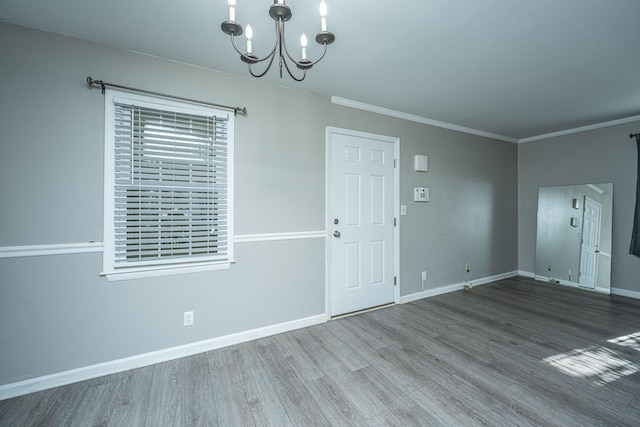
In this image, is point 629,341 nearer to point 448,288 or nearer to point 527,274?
point 448,288

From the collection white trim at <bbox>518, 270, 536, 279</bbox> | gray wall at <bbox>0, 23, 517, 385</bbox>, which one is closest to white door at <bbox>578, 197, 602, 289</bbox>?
white trim at <bbox>518, 270, 536, 279</bbox>

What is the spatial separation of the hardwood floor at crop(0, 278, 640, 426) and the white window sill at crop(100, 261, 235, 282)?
74cm

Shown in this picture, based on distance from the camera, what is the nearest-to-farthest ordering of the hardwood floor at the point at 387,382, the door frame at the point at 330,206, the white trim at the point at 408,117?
the hardwood floor at the point at 387,382 < the door frame at the point at 330,206 < the white trim at the point at 408,117

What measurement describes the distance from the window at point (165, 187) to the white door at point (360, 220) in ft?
3.88

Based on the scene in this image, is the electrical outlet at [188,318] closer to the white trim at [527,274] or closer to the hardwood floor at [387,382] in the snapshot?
the hardwood floor at [387,382]

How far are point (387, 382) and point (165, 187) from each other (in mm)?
2321

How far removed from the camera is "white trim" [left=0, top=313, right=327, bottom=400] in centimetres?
176

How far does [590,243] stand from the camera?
3914 millimetres

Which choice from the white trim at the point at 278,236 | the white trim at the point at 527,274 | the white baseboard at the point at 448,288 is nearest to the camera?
the white trim at the point at 278,236

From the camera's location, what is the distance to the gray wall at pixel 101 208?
1771 mm

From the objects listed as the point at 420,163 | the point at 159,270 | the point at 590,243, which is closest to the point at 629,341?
the point at 590,243

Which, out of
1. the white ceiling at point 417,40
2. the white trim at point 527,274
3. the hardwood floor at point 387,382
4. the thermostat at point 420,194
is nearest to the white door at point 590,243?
the white trim at point 527,274

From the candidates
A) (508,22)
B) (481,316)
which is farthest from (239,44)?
(481,316)

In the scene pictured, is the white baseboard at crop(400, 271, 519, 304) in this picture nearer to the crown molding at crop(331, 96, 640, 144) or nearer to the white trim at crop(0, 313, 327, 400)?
the white trim at crop(0, 313, 327, 400)
